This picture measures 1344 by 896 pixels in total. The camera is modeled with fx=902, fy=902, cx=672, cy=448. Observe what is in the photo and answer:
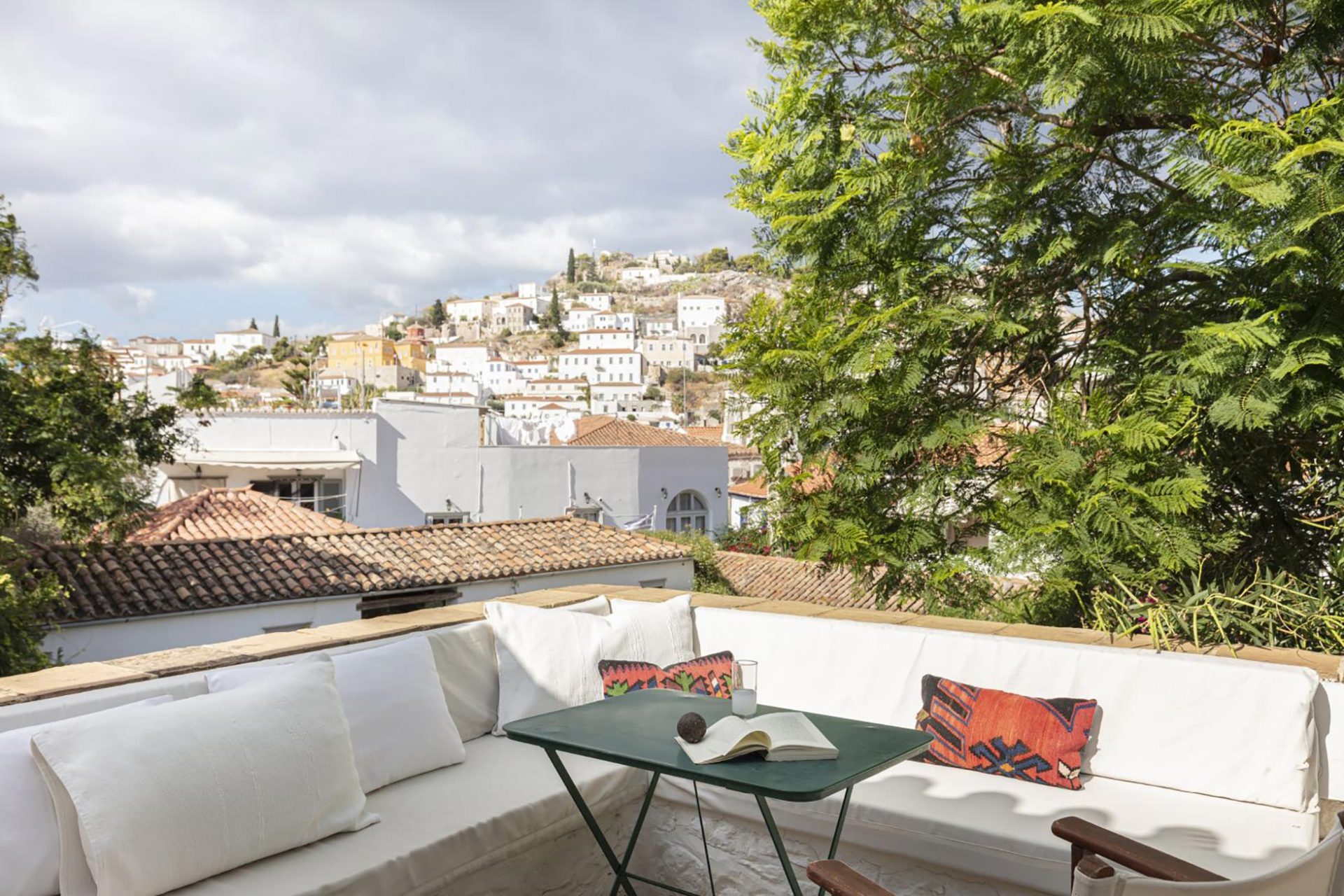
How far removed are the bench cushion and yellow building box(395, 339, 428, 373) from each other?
280 ft

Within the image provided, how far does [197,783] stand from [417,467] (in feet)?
66.5

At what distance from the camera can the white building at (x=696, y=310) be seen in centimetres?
9006

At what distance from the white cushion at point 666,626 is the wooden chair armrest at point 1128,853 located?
1975 mm

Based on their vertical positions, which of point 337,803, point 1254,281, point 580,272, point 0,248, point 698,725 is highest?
point 580,272

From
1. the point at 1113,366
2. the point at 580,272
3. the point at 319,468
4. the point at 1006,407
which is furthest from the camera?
the point at 580,272

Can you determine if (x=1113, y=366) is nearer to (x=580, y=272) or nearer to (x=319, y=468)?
(x=319, y=468)

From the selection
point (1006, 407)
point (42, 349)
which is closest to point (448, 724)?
point (1006, 407)

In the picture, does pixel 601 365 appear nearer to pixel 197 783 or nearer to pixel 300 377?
pixel 300 377

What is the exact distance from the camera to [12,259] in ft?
28.8

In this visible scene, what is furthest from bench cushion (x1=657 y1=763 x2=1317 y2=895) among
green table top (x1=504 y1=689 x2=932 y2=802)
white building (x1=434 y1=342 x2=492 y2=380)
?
white building (x1=434 y1=342 x2=492 y2=380)

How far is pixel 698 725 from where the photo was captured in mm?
2219

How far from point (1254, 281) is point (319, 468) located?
18939 millimetres

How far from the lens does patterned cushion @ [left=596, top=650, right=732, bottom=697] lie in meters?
3.46

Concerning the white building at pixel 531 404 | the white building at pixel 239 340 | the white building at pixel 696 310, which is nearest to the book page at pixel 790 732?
the white building at pixel 531 404
